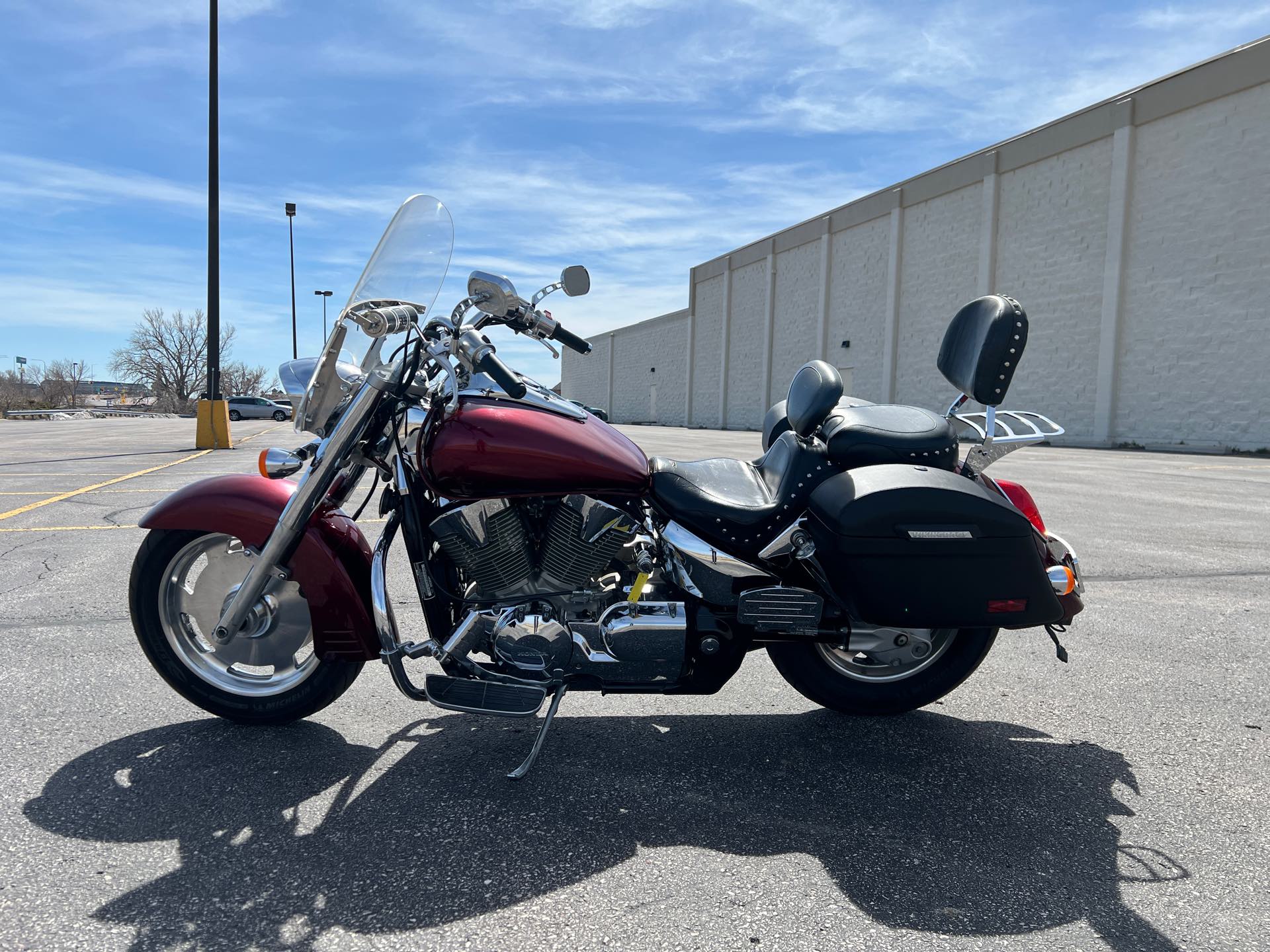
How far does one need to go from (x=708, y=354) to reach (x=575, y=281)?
3934 centimetres

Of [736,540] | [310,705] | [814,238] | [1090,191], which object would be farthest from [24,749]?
[814,238]

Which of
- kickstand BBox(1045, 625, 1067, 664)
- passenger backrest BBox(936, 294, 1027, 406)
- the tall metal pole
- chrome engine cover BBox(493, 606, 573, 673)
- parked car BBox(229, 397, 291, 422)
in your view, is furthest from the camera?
parked car BBox(229, 397, 291, 422)

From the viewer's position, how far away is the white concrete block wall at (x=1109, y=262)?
18016 mm

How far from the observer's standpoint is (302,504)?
2.68 metres

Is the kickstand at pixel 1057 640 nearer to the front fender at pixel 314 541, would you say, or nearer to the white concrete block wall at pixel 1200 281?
the front fender at pixel 314 541

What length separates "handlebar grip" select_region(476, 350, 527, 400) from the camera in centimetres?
227

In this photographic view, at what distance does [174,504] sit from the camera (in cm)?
281

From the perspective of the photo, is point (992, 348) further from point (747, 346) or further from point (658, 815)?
point (747, 346)

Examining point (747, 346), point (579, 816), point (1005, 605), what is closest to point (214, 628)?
point (579, 816)

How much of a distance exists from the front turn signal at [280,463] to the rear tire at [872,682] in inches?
68.5

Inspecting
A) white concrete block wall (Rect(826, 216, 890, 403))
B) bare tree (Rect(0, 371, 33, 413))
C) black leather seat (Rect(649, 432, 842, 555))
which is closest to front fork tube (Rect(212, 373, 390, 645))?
black leather seat (Rect(649, 432, 842, 555))

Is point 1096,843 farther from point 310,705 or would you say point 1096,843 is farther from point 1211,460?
point 1211,460

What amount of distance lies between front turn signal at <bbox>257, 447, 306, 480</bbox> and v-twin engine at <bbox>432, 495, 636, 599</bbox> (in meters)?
0.54

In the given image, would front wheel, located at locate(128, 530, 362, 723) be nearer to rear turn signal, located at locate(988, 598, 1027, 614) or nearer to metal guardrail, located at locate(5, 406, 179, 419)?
rear turn signal, located at locate(988, 598, 1027, 614)
